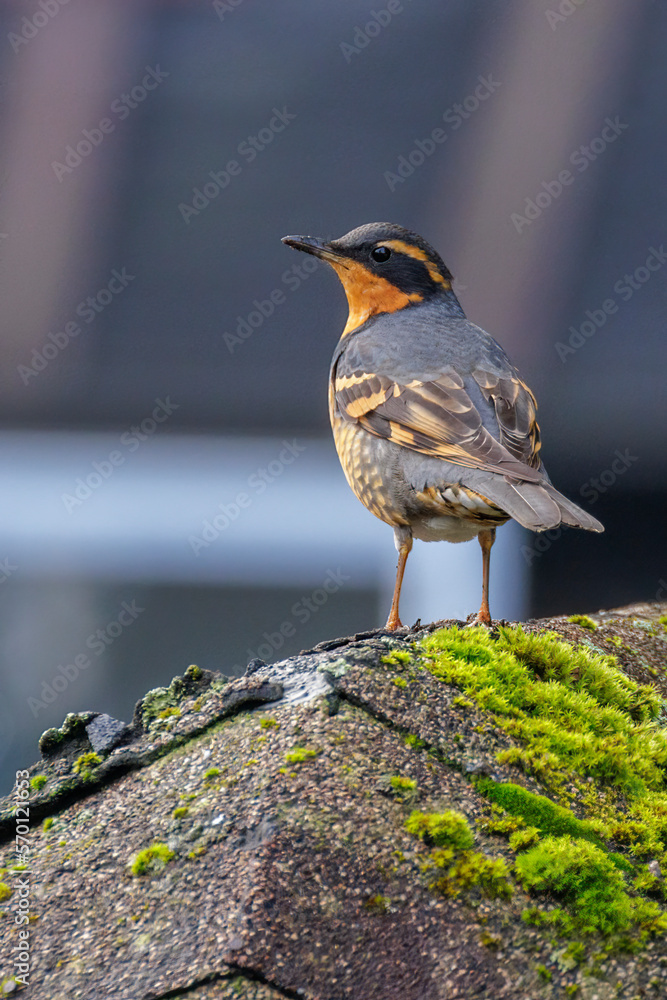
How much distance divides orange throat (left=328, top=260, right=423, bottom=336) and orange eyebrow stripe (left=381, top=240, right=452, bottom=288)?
6.4 inches

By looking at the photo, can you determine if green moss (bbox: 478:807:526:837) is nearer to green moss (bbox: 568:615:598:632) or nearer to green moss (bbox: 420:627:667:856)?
green moss (bbox: 420:627:667:856)

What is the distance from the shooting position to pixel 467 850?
274 centimetres

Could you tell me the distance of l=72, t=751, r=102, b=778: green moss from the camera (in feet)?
10.9

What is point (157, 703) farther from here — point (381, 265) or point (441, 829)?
point (381, 265)

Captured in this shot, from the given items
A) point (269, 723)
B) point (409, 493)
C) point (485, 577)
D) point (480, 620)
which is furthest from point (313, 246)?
point (269, 723)

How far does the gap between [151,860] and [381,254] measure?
3.57m

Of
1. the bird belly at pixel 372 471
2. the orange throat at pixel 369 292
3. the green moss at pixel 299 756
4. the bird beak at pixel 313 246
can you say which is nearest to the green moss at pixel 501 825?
the green moss at pixel 299 756

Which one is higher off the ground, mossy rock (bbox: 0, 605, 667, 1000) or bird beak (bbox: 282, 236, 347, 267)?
bird beak (bbox: 282, 236, 347, 267)

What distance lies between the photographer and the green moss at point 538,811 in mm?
2908

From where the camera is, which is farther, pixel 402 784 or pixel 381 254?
pixel 381 254

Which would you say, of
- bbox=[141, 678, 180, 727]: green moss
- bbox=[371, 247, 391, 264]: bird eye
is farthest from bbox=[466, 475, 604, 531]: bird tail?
bbox=[371, 247, 391, 264]: bird eye

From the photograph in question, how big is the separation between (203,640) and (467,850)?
6931mm

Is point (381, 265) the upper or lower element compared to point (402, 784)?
upper

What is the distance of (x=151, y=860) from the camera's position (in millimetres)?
2762
